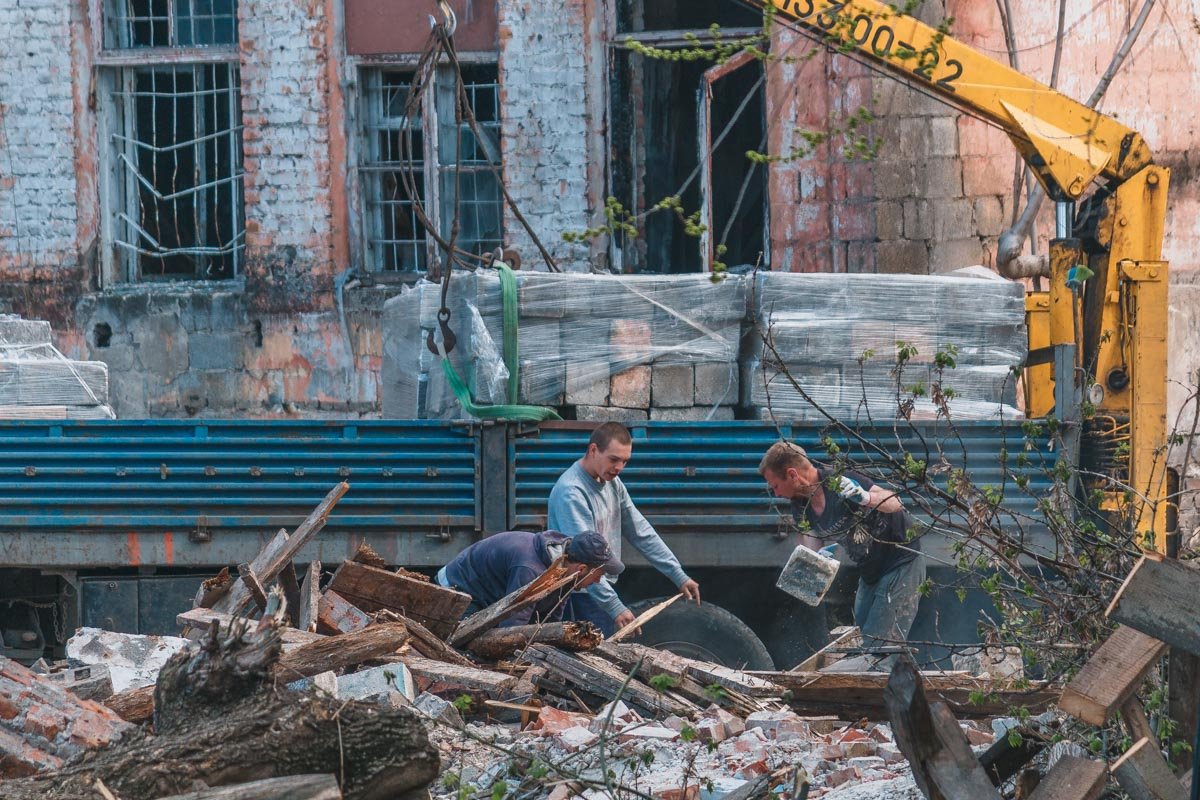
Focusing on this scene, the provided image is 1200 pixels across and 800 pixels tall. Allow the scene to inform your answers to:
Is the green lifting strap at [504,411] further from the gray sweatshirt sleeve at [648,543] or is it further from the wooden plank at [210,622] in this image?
the wooden plank at [210,622]

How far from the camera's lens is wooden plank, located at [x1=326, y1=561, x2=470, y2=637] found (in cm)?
696

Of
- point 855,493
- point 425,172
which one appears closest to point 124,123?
point 425,172

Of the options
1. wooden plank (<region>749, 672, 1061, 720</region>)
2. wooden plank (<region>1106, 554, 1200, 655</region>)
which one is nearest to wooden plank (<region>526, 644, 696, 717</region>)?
wooden plank (<region>749, 672, 1061, 720</region>)

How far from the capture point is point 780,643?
25.7ft

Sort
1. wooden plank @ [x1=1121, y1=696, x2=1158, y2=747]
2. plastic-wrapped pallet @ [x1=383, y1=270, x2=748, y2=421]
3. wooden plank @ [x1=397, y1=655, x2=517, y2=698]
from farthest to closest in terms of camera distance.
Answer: plastic-wrapped pallet @ [x1=383, y1=270, x2=748, y2=421], wooden plank @ [x1=397, y1=655, x2=517, y2=698], wooden plank @ [x1=1121, y1=696, x2=1158, y2=747]

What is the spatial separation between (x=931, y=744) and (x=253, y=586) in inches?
141

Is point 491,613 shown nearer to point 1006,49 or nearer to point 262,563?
point 262,563

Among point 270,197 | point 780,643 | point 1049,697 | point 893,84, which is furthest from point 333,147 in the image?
point 1049,697

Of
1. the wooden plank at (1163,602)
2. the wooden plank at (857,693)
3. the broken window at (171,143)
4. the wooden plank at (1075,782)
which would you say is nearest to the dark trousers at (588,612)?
the wooden plank at (857,693)

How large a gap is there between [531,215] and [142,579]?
4.89m

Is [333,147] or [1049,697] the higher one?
[333,147]

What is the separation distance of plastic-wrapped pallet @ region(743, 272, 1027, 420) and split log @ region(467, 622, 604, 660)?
173 centimetres

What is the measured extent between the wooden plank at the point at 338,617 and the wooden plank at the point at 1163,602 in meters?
3.86

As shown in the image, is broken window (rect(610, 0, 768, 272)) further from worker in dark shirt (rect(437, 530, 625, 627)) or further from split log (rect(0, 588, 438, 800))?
split log (rect(0, 588, 438, 800))
